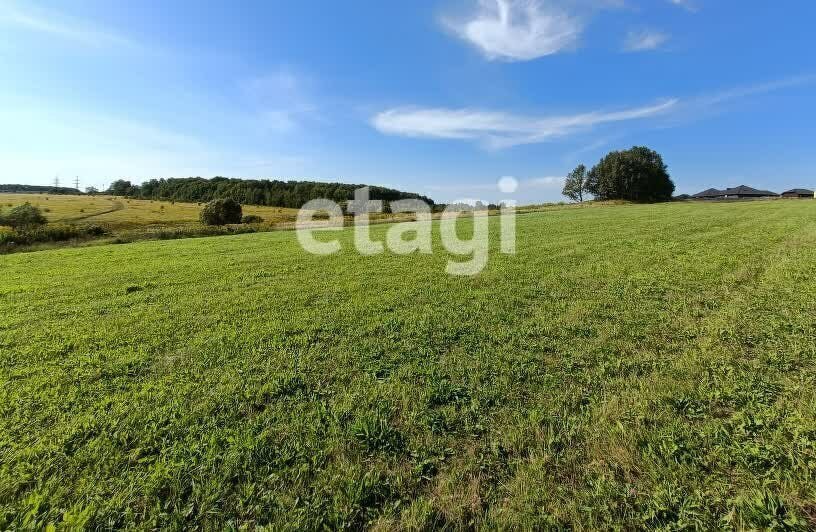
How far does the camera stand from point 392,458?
9.91ft

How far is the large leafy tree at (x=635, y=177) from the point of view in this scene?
292 ft

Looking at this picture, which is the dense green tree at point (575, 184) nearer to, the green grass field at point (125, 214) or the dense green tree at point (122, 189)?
the green grass field at point (125, 214)

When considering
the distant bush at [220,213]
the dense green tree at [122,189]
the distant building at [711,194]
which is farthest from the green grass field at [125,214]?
the distant building at [711,194]

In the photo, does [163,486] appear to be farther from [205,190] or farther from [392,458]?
[205,190]

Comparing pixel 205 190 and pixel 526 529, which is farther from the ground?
pixel 205 190

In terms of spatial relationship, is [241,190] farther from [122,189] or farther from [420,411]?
[420,411]

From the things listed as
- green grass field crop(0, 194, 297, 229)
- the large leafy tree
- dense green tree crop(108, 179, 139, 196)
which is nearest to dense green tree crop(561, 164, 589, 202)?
the large leafy tree

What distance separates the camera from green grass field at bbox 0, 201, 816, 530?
254cm

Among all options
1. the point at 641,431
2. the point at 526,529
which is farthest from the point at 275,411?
the point at 641,431

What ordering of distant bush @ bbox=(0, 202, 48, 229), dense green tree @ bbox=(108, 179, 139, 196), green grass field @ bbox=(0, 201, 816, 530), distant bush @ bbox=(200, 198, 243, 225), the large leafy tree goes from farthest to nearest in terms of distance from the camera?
1. dense green tree @ bbox=(108, 179, 139, 196)
2. the large leafy tree
3. distant bush @ bbox=(200, 198, 243, 225)
4. distant bush @ bbox=(0, 202, 48, 229)
5. green grass field @ bbox=(0, 201, 816, 530)

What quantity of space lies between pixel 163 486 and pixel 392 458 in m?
1.80

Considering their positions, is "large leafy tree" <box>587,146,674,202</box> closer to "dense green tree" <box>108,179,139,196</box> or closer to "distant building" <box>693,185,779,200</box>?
"distant building" <box>693,185,779,200</box>

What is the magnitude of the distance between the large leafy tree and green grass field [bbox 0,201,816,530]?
9740 cm

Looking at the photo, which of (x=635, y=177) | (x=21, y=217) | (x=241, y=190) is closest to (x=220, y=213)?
(x=21, y=217)
